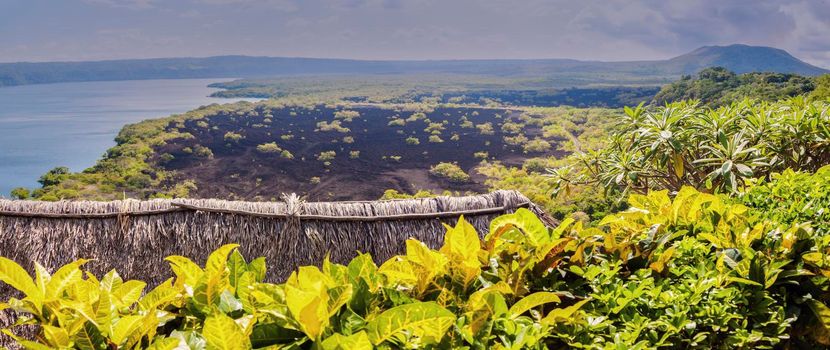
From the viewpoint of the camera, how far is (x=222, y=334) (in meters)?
0.67

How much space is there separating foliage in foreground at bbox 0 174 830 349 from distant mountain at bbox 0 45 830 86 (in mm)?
98208

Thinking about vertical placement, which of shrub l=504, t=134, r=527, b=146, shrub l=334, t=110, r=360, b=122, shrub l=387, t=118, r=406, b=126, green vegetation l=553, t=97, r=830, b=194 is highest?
green vegetation l=553, t=97, r=830, b=194

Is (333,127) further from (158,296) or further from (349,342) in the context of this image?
(349,342)

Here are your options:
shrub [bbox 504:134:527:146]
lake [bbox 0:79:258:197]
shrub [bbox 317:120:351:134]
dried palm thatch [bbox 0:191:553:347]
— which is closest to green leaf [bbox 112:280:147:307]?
dried palm thatch [bbox 0:191:553:347]

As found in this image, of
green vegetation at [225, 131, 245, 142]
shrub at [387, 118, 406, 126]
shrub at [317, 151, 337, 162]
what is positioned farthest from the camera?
shrub at [387, 118, 406, 126]

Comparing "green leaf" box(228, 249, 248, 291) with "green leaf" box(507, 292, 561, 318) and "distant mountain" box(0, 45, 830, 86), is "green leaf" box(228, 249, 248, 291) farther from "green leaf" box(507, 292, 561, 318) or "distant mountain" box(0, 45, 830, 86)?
"distant mountain" box(0, 45, 830, 86)

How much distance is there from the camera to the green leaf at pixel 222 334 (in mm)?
668

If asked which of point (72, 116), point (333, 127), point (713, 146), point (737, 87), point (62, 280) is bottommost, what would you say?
point (72, 116)

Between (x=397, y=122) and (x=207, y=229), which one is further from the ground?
(x=207, y=229)

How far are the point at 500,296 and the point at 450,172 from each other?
101 feet

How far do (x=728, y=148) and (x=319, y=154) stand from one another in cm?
3769

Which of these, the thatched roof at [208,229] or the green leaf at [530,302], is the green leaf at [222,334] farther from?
the thatched roof at [208,229]

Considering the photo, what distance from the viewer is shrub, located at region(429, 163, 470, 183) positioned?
30.5 meters

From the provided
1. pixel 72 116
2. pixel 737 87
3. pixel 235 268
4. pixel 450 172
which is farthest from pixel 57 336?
pixel 72 116
